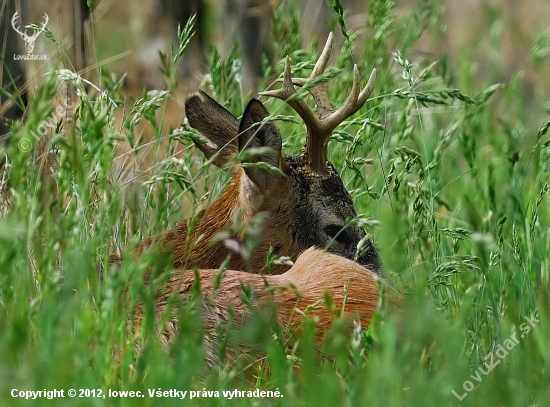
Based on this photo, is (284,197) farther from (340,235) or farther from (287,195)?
(340,235)

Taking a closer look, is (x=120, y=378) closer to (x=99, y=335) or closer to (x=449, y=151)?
(x=99, y=335)

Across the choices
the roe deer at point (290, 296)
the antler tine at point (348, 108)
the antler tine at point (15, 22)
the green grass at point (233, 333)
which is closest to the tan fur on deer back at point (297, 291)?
the roe deer at point (290, 296)

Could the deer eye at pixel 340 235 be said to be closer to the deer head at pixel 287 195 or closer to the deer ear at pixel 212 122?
the deer head at pixel 287 195

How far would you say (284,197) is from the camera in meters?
5.12

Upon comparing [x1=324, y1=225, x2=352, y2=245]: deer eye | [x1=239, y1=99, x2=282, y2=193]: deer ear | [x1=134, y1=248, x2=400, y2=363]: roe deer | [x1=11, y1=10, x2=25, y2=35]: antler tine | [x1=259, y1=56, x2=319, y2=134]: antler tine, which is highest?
[x1=11, y1=10, x2=25, y2=35]: antler tine

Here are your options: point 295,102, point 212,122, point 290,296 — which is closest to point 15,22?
point 212,122

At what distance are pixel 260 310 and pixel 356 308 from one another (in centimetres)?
41

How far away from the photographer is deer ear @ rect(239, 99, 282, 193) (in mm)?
4609

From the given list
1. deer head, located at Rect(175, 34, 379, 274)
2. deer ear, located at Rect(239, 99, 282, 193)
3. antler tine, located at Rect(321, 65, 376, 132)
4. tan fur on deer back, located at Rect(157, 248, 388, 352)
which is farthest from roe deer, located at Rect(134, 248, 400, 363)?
antler tine, located at Rect(321, 65, 376, 132)

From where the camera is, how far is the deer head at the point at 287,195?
4.91 metres

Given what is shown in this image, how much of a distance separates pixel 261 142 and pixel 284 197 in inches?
13.4

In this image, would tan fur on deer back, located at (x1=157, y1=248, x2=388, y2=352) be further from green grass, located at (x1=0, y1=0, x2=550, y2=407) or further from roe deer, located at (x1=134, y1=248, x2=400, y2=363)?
green grass, located at (x1=0, y1=0, x2=550, y2=407)

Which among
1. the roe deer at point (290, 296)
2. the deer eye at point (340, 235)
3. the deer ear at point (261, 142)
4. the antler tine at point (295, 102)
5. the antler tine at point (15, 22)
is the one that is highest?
the antler tine at point (15, 22)

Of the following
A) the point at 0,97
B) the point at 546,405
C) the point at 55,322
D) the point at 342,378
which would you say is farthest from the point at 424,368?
the point at 0,97
